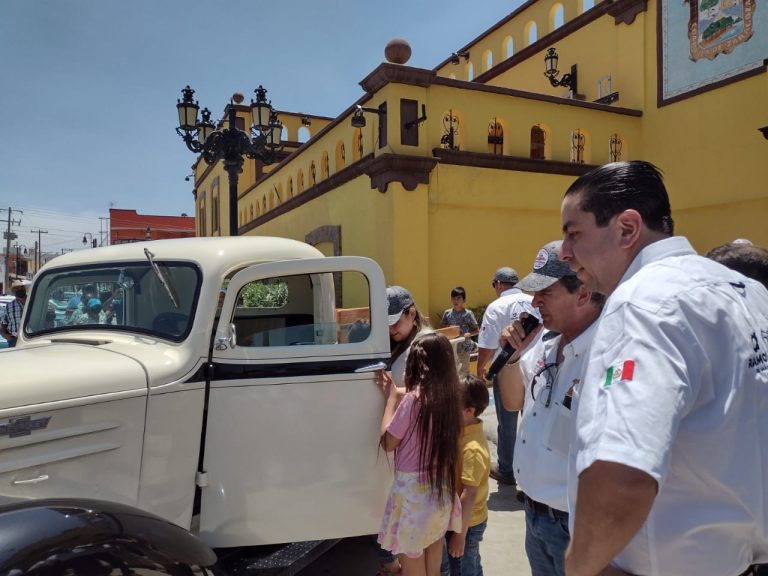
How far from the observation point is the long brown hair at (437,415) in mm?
2646

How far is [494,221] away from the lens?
34.5 feet

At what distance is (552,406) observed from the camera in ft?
6.47

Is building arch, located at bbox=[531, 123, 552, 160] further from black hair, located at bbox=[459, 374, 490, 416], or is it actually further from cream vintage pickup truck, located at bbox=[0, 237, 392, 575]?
cream vintage pickup truck, located at bbox=[0, 237, 392, 575]

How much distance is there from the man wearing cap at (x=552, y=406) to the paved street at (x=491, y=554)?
1.49 m

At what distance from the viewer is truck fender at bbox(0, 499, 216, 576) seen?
155cm

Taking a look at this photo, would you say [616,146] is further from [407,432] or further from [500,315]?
[407,432]

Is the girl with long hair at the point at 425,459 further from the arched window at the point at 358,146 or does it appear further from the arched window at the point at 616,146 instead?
the arched window at the point at 616,146

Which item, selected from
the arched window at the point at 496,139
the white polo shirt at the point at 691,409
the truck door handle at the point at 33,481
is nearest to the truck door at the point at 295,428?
the truck door handle at the point at 33,481

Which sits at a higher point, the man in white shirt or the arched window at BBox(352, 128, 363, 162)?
the arched window at BBox(352, 128, 363, 162)

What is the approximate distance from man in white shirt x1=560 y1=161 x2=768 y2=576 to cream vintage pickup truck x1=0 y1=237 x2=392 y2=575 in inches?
61.6

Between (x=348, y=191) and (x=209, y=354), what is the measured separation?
8.66 m

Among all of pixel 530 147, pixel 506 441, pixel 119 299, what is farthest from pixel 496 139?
pixel 119 299

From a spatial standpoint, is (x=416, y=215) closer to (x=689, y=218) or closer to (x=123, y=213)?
(x=689, y=218)

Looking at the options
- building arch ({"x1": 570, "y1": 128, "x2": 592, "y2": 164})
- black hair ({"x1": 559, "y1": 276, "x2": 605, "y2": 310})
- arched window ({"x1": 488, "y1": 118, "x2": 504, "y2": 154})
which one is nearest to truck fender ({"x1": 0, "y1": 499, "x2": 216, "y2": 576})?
black hair ({"x1": 559, "y1": 276, "x2": 605, "y2": 310})
